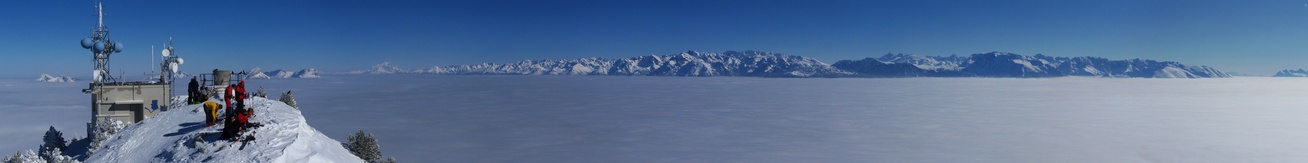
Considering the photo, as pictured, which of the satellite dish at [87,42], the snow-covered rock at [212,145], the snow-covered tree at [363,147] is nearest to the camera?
the snow-covered rock at [212,145]

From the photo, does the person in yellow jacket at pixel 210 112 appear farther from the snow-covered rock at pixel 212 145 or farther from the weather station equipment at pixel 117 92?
the weather station equipment at pixel 117 92

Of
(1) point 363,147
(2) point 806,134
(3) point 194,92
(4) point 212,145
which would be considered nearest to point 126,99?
(3) point 194,92

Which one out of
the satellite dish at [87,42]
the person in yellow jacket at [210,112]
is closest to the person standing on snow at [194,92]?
the person in yellow jacket at [210,112]

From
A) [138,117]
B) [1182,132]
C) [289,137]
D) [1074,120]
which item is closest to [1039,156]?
[1182,132]

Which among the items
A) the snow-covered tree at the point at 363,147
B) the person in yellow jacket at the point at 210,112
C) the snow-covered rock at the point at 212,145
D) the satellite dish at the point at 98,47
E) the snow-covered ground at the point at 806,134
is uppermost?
the satellite dish at the point at 98,47

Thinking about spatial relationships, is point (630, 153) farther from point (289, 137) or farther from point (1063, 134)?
point (1063, 134)

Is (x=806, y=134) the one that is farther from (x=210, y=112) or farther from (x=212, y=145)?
(x=212, y=145)

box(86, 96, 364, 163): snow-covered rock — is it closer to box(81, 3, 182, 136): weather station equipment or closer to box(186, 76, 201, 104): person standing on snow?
box(186, 76, 201, 104): person standing on snow

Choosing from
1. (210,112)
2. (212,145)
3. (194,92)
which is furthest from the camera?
(194,92)
